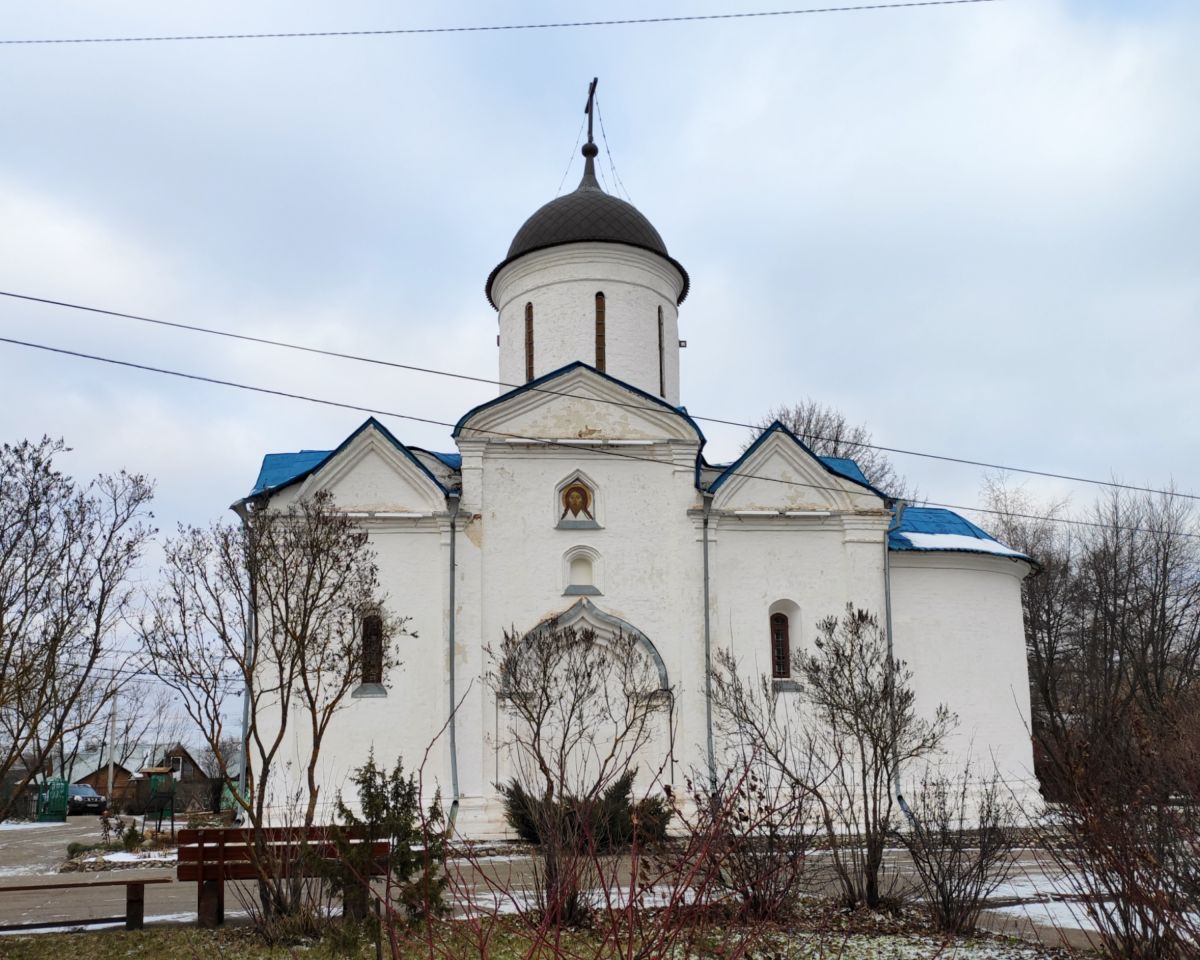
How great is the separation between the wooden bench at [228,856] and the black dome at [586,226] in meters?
13.2

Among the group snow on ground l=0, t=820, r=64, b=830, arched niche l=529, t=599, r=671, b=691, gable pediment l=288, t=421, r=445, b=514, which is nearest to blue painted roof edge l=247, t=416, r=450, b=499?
gable pediment l=288, t=421, r=445, b=514

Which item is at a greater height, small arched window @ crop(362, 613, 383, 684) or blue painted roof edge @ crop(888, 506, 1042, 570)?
blue painted roof edge @ crop(888, 506, 1042, 570)

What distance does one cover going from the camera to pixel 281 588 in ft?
34.3

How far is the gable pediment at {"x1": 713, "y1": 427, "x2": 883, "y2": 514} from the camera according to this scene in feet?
59.6

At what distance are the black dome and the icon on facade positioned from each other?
206 inches

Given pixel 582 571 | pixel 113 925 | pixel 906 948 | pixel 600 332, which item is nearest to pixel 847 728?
pixel 906 948

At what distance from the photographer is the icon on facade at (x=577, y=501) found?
58.6ft

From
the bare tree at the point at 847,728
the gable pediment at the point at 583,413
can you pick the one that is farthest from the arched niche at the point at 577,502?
the bare tree at the point at 847,728

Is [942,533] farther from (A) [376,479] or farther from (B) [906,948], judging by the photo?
(B) [906,948]

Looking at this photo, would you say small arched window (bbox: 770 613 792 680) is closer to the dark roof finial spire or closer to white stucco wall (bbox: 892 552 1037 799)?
white stucco wall (bbox: 892 552 1037 799)

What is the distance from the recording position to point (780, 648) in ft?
59.1

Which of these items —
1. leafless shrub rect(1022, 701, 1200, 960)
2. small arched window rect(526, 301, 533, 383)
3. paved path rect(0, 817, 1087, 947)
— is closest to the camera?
leafless shrub rect(1022, 701, 1200, 960)

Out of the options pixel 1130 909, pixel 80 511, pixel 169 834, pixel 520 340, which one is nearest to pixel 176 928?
pixel 80 511

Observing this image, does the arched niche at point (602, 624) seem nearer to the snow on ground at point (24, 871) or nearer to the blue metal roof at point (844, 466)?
the blue metal roof at point (844, 466)
